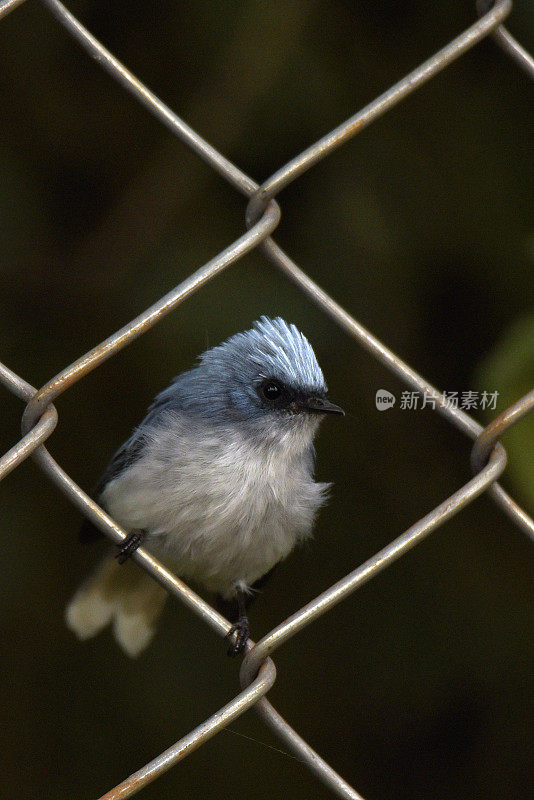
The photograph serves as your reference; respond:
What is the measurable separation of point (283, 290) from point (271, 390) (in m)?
0.45

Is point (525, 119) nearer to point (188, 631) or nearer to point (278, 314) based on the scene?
point (278, 314)

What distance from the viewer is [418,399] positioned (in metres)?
2.38

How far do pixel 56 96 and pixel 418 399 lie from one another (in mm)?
1419

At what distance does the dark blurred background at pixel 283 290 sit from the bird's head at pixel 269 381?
1.20ft

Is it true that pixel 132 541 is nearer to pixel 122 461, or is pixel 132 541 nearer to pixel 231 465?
pixel 231 465

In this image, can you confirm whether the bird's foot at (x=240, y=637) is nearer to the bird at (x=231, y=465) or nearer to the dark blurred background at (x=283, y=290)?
the bird at (x=231, y=465)

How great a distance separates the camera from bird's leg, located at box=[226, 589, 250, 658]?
5.87 feet

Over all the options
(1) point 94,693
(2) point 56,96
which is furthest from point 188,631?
(2) point 56,96

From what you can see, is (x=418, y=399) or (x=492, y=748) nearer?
(x=418, y=399)

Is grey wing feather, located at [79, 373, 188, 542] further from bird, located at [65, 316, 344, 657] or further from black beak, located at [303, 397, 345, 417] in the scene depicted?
black beak, located at [303, 397, 345, 417]

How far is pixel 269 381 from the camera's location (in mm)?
1990

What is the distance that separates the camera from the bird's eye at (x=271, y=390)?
1.99m

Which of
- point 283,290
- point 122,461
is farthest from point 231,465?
point 283,290

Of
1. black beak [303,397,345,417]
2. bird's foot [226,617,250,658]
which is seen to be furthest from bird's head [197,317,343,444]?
bird's foot [226,617,250,658]
